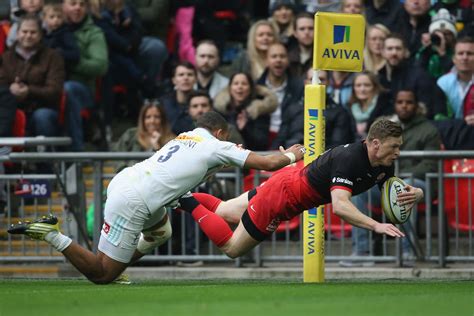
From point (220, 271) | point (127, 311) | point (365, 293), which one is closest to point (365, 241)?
point (220, 271)

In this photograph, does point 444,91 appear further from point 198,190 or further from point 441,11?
point 198,190

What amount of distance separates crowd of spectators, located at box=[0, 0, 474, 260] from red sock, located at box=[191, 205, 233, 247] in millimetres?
3348

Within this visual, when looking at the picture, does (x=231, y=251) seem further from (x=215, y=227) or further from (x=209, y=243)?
(x=209, y=243)

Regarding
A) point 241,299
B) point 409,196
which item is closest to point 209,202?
point 409,196

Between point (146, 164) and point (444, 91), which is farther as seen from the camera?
point (444, 91)

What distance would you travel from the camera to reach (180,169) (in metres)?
14.8

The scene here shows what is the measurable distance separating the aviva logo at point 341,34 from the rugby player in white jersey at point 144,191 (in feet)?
4.01

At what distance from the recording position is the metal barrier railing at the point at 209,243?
17422 mm

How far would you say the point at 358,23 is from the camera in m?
15.3

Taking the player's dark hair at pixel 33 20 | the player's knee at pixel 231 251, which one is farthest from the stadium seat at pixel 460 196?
the player's dark hair at pixel 33 20

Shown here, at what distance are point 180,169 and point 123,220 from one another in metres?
0.79

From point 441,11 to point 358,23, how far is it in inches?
199

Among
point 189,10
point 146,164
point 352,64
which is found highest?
point 189,10

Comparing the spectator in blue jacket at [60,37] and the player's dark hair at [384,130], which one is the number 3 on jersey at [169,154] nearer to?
the player's dark hair at [384,130]
